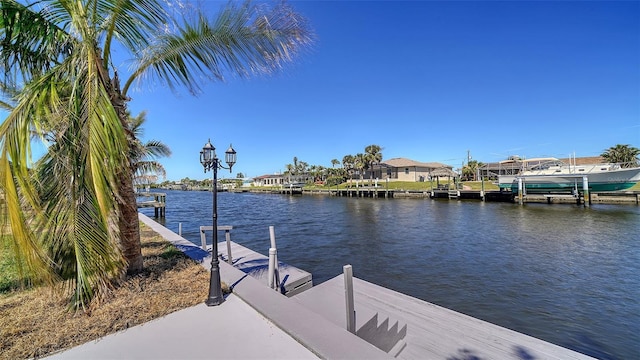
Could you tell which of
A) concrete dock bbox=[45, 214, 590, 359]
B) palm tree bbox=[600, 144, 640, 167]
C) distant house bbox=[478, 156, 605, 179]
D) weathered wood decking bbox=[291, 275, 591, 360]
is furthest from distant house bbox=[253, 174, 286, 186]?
concrete dock bbox=[45, 214, 590, 359]

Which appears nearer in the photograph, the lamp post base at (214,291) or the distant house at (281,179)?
the lamp post base at (214,291)

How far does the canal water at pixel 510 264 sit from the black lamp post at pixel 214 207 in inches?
197

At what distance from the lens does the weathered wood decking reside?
400cm

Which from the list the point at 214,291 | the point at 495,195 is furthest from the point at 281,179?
Answer: the point at 214,291

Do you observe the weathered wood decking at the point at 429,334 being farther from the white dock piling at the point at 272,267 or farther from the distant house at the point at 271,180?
the distant house at the point at 271,180

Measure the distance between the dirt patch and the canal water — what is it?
4895 mm

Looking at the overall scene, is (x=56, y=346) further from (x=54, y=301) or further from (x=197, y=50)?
(x=197, y=50)

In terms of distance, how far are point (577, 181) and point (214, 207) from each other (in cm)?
4059

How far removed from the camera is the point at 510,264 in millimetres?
10266

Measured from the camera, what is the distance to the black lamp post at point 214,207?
4234 mm

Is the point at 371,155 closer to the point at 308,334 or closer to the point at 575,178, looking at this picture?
the point at 575,178

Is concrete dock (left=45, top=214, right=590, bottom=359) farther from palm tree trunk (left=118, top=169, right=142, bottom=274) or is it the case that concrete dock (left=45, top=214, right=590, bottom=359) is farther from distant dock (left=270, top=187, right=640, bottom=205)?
distant dock (left=270, top=187, right=640, bottom=205)

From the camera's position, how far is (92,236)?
3336 mm

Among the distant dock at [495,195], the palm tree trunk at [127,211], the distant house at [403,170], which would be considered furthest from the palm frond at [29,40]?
the distant house at [403,170]
